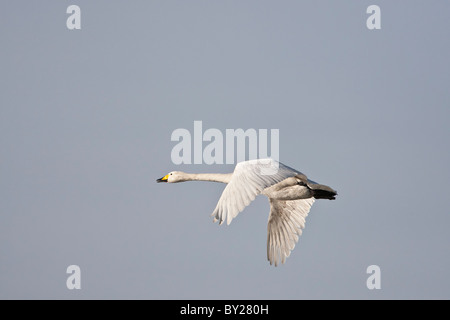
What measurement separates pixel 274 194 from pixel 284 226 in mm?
2648

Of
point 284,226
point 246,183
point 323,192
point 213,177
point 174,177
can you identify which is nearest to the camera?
point 246,183

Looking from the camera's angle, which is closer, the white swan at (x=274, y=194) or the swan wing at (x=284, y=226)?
the white swan at (x=274, y=194)

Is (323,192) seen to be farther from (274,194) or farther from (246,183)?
(246,183)

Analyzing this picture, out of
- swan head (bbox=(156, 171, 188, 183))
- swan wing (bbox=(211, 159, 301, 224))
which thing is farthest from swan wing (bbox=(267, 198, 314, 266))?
swan wing (bbox=(211, 159, 301, 224))

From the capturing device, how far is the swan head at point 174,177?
27.3 m

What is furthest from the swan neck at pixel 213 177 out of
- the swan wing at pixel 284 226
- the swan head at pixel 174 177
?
the swan wing at pixel 284 226

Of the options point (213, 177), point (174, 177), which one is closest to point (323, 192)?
point (213, 177)

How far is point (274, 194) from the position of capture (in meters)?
24.5

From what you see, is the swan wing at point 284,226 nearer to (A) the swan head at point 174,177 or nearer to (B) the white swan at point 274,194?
(B) the white swan at point 274,194

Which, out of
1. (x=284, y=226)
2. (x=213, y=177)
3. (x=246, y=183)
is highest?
(x=213, y=177)

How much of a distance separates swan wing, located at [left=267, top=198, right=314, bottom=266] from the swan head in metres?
2.80
